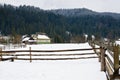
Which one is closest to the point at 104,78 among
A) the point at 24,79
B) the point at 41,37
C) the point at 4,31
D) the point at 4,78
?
the point at 24,79

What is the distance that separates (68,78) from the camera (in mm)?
12703

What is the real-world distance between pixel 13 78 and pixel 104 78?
403 cm

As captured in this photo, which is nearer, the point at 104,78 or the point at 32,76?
the point at 104,78

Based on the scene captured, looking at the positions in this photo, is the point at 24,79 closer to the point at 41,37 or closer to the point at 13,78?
the point at 13,78

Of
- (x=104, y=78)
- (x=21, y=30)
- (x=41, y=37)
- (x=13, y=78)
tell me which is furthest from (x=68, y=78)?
(x=21, y=30)

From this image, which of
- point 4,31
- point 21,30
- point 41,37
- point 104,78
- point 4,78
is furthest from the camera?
point 4,31

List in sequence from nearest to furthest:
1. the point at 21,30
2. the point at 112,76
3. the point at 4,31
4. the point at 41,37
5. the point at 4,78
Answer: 1. the point at 112,76
2. the point at 4,78
3. the point at 41,37
4. the point at 21,30
5. the point at 4,31

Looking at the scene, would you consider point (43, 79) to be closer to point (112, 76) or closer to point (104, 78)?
point (104, 78)

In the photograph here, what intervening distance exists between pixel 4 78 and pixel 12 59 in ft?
32.1

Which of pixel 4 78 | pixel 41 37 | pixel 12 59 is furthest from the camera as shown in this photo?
pixel 41 37

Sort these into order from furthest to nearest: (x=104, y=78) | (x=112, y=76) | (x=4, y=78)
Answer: (x=4, y=78)
(x=104, y=78)
(x=112, y=76)

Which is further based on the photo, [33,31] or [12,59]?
[33,31]

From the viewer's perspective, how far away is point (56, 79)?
12.6 meters

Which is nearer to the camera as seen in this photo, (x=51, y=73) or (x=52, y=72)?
(x=51, y=73)
